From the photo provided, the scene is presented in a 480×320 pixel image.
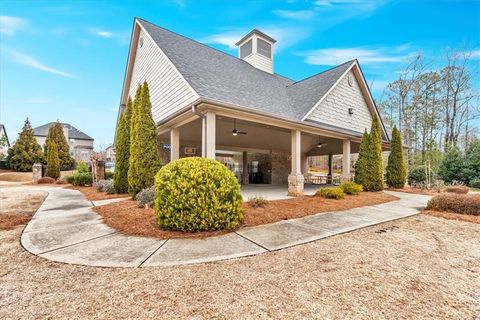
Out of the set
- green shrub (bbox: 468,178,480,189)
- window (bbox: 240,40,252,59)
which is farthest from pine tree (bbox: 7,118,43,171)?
green shrub (bbox: 468,178,480,189)

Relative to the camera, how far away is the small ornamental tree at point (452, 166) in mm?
15869

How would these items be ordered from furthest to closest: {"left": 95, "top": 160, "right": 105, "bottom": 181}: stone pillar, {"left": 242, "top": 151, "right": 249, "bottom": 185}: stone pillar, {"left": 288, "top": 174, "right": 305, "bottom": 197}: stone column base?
{"left": 242, "top": 151, "right": 249, "bottom": 185}: stone pillar < {"left": 95, "top": 160, "right": 105, "bottom": 181}: stone pillar < {"left": 288, "top": 174, "right": 305, "bottom": 197}: stone column base

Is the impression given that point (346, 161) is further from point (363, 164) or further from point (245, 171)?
point (245, 171)

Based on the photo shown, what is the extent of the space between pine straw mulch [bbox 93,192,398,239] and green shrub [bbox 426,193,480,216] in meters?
1.58

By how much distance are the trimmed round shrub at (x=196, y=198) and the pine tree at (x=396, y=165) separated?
11.2 metres

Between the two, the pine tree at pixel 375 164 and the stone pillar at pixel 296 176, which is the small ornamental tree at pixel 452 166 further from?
the stone pillar at pixel 296 176

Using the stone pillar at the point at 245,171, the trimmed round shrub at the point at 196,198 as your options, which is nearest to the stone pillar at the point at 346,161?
the stone pillar at the point at 245,171

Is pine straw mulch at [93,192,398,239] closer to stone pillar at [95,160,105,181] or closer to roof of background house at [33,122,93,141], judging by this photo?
stone pillar at [95,160,105,181]

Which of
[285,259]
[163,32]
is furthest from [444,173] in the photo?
[163,32]

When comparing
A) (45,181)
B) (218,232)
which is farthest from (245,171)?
(45,181)

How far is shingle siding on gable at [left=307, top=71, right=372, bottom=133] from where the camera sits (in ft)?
34.2

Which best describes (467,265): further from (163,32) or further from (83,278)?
(163,32)

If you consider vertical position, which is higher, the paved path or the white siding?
the white siding

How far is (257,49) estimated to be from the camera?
44.9ft
